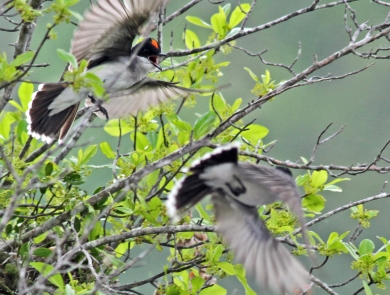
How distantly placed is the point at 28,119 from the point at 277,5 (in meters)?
13.4

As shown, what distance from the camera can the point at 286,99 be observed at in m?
17.8

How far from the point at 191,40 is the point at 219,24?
242mm

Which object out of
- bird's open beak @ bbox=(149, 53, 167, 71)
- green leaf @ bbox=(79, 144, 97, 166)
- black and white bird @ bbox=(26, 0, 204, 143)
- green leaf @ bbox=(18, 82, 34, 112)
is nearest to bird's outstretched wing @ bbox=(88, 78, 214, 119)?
black and white bird @ bbox=(26, 0, 204, 143)

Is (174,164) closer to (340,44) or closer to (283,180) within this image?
(283,180)

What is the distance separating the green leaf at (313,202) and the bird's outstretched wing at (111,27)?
1.40 meters

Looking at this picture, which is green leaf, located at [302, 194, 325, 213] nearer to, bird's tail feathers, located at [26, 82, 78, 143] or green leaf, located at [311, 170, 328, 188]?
green leaf, located at [311, 170, 328, 188]

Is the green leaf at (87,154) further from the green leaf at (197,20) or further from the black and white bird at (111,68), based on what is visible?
the green leaf at (197,20)

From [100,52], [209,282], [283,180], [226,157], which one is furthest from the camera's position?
[100,52]

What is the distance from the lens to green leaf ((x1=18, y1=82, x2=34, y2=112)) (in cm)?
404

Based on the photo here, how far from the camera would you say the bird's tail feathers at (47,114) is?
423 centimetres

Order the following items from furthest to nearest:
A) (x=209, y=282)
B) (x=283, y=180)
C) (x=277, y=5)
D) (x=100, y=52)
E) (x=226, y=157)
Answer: (x=277, y=5)
(x=100, y=52)
(x=209, y=282)
(x=226, y=157)
(x=283, y=180)

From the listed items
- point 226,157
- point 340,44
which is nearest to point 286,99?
point 340,44

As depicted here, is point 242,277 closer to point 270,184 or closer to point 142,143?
point 270,184

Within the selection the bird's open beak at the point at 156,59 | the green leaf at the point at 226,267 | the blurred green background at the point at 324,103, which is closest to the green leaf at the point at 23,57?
the green leaf at the point at 226,267
